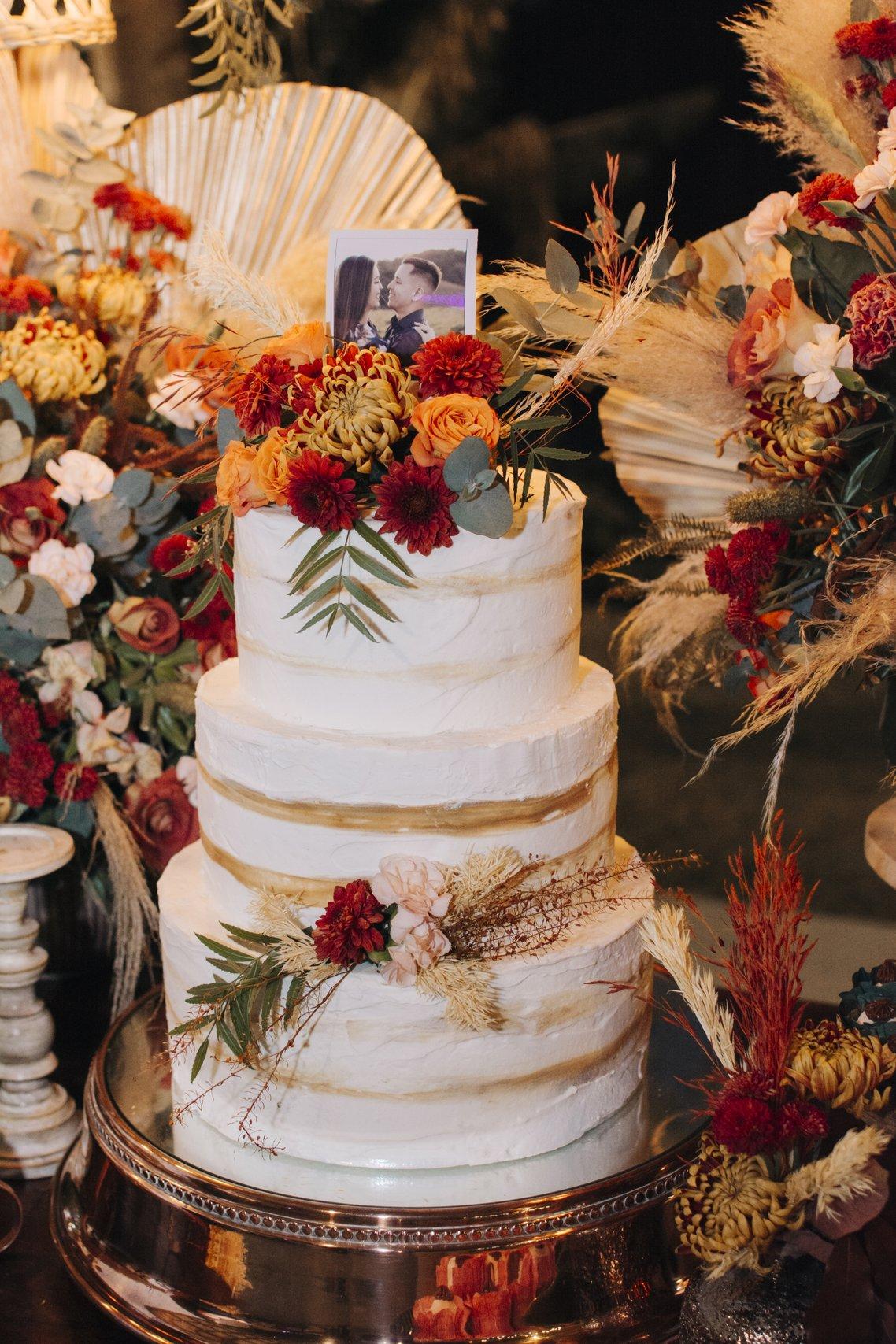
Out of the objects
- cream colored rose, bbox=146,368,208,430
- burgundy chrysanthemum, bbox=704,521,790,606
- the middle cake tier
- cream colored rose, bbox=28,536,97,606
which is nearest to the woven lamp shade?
cream colored rose, bbox=146,368,208,430

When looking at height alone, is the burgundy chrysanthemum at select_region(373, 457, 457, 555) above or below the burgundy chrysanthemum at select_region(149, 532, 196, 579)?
above

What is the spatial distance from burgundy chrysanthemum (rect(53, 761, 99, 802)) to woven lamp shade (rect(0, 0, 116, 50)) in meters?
1.16

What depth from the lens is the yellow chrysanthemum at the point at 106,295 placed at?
249 cm

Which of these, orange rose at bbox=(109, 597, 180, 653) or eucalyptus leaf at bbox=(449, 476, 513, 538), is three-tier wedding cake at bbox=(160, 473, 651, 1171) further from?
orange rose at bbox=(109, 597, 180, 653)

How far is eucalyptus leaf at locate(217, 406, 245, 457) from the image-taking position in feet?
5.80

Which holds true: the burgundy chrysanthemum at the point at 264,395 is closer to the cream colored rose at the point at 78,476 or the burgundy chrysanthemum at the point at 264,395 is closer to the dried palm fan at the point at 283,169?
the cream colored rose at the point at 78,476

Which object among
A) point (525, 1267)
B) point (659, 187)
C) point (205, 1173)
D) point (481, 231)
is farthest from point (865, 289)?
point (481, 231)

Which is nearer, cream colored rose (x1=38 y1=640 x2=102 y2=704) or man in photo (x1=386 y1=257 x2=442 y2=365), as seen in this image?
man in photo (x1=386 y1=257 x2=442 y2=365)

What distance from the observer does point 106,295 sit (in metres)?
2.49

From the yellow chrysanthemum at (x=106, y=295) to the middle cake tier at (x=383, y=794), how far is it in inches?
40.2

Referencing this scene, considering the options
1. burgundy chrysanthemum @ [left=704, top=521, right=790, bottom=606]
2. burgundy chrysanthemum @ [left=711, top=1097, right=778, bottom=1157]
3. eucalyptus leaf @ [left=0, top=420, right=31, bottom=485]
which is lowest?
burgundy chrysanthemum @ [left=711, top=1097, right=778, bottom=1157]

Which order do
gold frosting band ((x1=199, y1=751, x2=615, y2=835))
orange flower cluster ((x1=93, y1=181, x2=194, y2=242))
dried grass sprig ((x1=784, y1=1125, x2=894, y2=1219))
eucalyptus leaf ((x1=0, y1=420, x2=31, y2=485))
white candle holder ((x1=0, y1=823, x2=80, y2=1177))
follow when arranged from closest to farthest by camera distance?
dried grass sprig ((x1=784, y1=1125, x2=894, y2=1219)), gold frosting band ((x1=199, y1=751, x2=615, y2=835)), white candle holder ((x1=0, y1=823, x2=80, y2=1177)), eucalyptus leaf ((x1=0, y1=420, x2=31, y2=485)), orange flower cluster ((x1=93, y1=181, x2=194, y2=242))

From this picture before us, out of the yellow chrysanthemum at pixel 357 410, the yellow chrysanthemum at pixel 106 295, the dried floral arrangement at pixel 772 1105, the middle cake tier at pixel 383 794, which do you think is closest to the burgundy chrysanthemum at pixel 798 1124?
the dried floral arrangement at pixel 772 1105

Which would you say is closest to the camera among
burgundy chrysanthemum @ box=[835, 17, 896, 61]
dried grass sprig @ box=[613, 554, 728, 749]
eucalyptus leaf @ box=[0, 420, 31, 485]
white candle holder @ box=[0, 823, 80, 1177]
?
burgundy chrysanthemum @ box=[835, 17, 896, 61]
